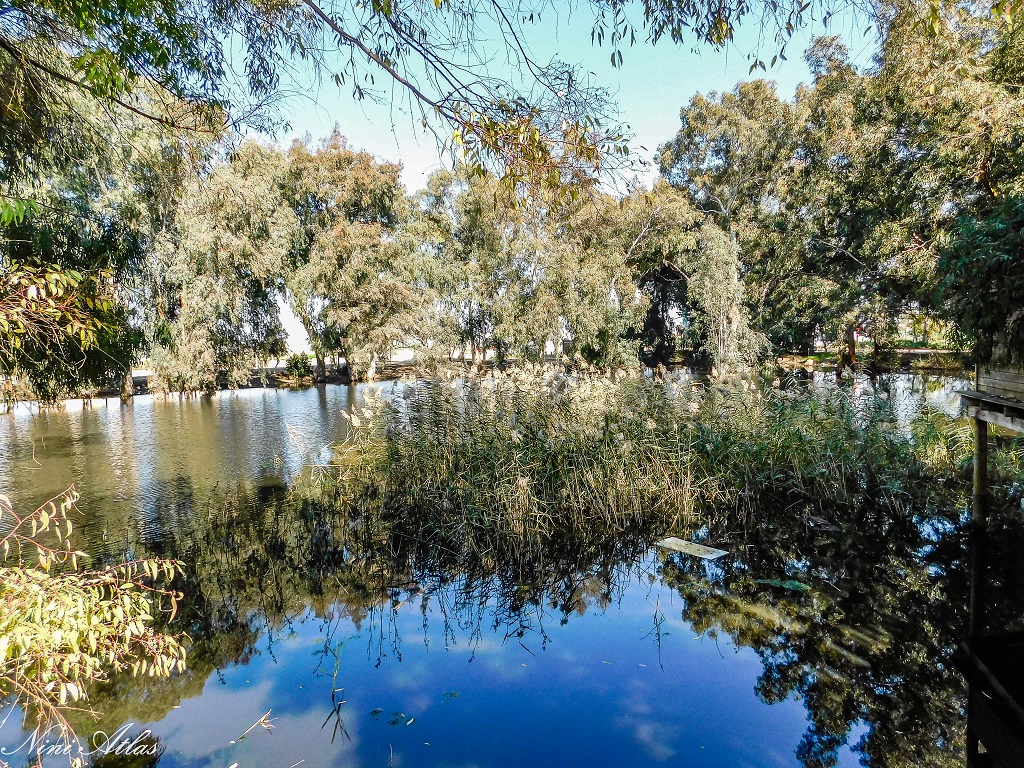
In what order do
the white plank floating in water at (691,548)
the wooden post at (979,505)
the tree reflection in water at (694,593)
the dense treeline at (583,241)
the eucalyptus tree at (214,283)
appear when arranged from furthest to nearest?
the eucalyptus tree at (214,283) < the white plank floating in water at (691,548) < the wooden post at (979,505) < the dense treeline at (583,241) < the tree reflection in water at (694,593)

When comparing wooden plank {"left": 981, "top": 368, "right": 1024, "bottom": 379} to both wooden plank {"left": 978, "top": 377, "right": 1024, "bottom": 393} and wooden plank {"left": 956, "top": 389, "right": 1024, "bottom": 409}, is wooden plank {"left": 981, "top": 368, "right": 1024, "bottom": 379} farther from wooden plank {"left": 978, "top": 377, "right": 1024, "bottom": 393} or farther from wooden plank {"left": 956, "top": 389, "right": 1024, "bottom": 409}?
wooden plank {"left": 956, "top": 389, "right": 1024, "bottom": 409}

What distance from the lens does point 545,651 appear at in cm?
413

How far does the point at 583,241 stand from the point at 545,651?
1925 cm

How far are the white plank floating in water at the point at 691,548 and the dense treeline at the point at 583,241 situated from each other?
2807 millimetres

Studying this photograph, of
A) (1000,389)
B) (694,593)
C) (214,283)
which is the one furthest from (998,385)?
(214,283)

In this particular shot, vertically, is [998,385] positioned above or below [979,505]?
above

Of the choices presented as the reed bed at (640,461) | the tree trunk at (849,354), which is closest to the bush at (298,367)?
the reed bed at (640,461)

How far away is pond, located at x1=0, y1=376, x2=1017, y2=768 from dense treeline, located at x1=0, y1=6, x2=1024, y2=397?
83.7 inches

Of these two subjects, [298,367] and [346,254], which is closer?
[346,254]

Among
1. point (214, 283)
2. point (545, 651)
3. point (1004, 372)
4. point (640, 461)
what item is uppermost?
point (214, 283)

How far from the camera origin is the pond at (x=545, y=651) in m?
3.18

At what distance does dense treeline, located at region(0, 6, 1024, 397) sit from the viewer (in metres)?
4.84

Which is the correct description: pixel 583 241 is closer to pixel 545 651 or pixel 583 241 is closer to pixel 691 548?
pixel 691 548

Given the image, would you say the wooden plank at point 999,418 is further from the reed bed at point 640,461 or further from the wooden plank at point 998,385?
the reed bed at point 640,461
